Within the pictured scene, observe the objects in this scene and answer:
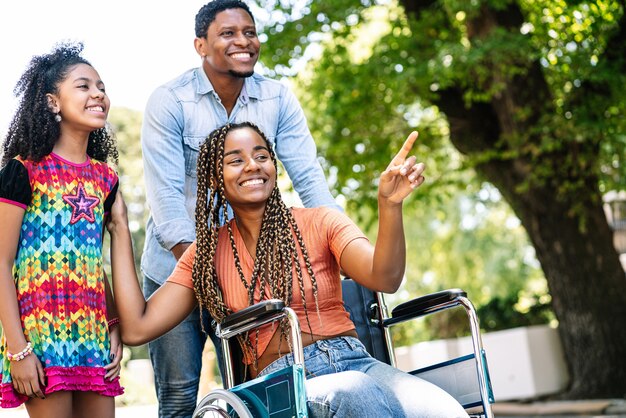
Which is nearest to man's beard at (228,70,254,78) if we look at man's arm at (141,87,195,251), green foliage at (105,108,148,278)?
man's arm at (141,87,195,251)

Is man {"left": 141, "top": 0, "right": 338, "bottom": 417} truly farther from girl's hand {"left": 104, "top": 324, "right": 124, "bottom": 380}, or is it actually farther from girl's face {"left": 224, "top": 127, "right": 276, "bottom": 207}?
girl's hand {"left": 104, "top": 324, "right": 124, "bottom": 380}

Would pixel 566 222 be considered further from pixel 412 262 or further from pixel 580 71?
pixel 412 262

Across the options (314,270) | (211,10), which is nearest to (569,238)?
(211,10)

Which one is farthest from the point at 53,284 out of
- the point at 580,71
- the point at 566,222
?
the point at 566,222

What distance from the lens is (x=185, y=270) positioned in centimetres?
327

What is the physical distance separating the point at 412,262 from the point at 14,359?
687 inches

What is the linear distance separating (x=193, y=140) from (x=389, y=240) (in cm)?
114

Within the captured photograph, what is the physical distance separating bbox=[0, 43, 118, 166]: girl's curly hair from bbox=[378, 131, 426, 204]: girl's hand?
103cm

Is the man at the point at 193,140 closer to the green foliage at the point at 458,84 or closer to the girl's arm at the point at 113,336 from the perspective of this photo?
the girl's arm at the point at 113,336

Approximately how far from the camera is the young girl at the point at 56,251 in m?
2.81

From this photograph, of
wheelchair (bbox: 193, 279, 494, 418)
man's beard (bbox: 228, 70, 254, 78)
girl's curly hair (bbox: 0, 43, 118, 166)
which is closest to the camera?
wheelchair (bbox: 193, 279, 494, 418)

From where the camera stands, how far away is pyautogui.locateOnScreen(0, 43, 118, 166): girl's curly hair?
117 inches

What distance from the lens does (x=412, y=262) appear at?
19953mm

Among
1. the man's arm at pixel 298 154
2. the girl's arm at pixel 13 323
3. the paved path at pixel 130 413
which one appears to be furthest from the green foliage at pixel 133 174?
the girl's arm at pixel 13 323
